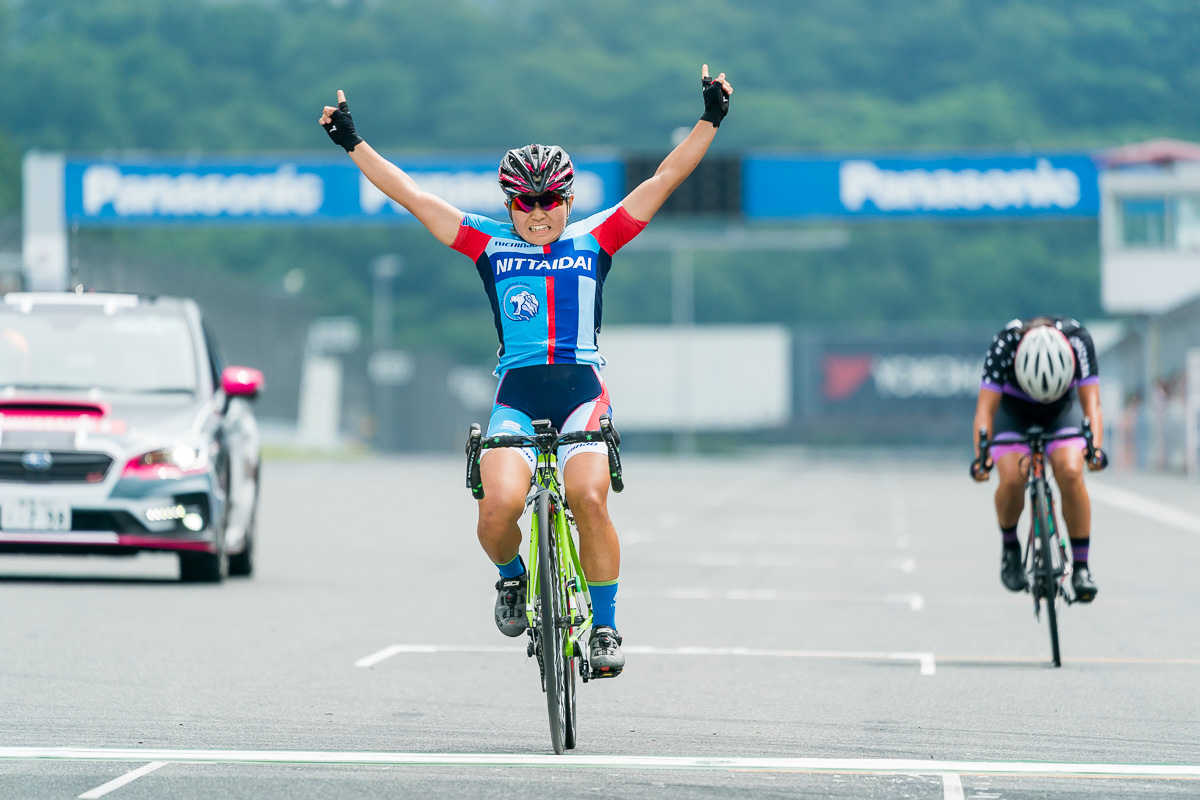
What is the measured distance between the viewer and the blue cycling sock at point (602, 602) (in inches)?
279

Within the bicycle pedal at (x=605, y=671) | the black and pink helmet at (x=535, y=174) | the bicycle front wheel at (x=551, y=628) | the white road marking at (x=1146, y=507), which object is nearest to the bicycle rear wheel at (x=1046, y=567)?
the bicycle pedal at (x=605, y=671)

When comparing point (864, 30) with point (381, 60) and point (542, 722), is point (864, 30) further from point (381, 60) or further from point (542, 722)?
point (542, 722)

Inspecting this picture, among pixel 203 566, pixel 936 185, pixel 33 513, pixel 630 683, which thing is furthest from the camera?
pixel 936 185

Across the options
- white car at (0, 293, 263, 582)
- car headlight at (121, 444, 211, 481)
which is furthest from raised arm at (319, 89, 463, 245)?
car headlight at (121, 444, 211, 481)

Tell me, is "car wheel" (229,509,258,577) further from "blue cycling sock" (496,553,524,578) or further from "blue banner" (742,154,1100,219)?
"blue banner" (742,154,1100,219)

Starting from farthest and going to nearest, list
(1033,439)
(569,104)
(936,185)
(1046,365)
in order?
(569,104) → (936,185) → (1033,439) → (1046,365)

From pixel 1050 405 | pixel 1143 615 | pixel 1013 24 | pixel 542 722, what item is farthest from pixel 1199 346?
pixel 1013 24

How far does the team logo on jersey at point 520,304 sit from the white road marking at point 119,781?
6.40 feet

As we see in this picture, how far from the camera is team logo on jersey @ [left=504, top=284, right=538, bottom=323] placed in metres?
7.11

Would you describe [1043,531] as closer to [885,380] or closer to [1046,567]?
[1046,567]

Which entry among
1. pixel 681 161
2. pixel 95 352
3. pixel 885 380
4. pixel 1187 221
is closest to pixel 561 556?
pixel 681 161

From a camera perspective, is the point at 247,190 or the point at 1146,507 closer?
the point at 1146,507

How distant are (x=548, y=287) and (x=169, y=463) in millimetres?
6398

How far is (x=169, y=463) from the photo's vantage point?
1292cm
